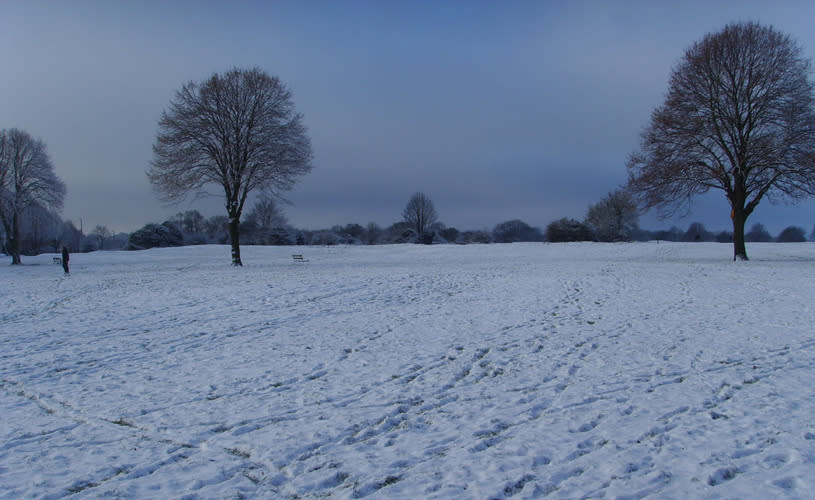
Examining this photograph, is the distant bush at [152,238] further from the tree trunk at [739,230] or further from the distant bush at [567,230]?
the tree trunk at [739,230]

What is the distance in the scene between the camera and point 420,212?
9300cm

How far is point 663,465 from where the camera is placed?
3902 millimetres

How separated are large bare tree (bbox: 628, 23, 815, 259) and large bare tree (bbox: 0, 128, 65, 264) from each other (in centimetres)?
4401

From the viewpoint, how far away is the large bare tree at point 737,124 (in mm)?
20344

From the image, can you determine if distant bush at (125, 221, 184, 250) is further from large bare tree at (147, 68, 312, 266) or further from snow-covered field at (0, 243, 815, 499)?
snow-covered field at (0, 243, 815, 499)

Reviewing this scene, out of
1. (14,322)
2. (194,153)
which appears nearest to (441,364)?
(14,322)

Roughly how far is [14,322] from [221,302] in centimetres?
472

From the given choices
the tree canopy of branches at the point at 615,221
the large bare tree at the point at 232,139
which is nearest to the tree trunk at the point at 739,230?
the large bare tree at the point at 232,139

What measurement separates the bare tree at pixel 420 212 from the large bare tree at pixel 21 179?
64.6 metres

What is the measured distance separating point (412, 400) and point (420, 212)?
88032 mm

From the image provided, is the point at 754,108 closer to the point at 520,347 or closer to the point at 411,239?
the point at 520,347

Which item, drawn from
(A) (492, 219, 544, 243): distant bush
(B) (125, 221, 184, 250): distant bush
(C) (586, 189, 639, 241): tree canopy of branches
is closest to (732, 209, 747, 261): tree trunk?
(C) (586, 189, 639, 241): tree canopy of branches

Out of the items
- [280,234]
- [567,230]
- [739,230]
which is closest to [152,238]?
[280,234]

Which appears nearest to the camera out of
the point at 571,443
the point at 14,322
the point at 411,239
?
the point at 571,443
